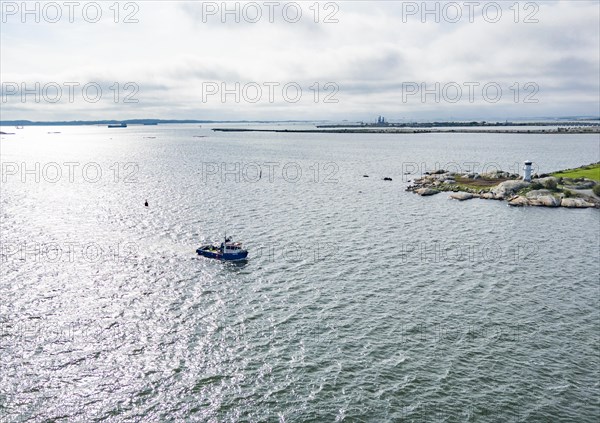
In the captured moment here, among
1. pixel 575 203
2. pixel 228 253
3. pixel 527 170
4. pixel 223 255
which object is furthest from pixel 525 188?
pixel 223 255

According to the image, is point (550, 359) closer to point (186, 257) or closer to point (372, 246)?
point (372, 246)

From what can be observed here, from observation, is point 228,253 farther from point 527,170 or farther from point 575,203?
point 527,170

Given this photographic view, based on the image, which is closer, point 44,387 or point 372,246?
point 44,387

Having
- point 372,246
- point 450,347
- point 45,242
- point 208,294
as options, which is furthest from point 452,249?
point 45,242

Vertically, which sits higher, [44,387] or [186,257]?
[186,257]
